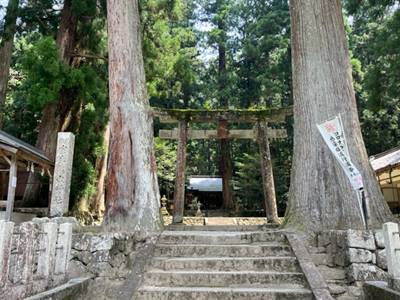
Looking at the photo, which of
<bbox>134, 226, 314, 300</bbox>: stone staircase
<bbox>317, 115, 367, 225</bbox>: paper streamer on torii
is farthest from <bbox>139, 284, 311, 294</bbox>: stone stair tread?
<bbox>317, 115, 367, 225</bbox>: paper streamer on torii

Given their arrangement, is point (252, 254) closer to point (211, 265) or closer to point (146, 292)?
point (211, 265)

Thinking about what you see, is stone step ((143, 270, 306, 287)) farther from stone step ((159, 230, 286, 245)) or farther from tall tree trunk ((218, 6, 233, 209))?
tall tree trunk ((218, 6, 233, 209))

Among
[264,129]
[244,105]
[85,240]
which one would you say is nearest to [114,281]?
[85,240]

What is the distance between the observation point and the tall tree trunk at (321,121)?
5.08m

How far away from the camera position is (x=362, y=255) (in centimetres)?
439

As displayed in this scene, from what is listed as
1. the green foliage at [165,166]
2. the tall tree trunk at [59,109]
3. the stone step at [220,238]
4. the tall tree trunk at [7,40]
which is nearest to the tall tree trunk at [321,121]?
the stone step at [220,238]

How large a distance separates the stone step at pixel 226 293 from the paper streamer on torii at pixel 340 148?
160 cm

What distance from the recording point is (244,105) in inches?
819

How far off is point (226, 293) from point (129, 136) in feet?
9.03

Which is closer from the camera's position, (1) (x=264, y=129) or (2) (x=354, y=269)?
(2) (x=354, y=269)

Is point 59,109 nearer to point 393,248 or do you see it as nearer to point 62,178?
point 62,178

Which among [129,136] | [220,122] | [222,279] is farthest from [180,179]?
[222,279]

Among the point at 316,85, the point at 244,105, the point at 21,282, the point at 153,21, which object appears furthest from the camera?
the point at 244,105

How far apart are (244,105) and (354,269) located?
55.4 feet
